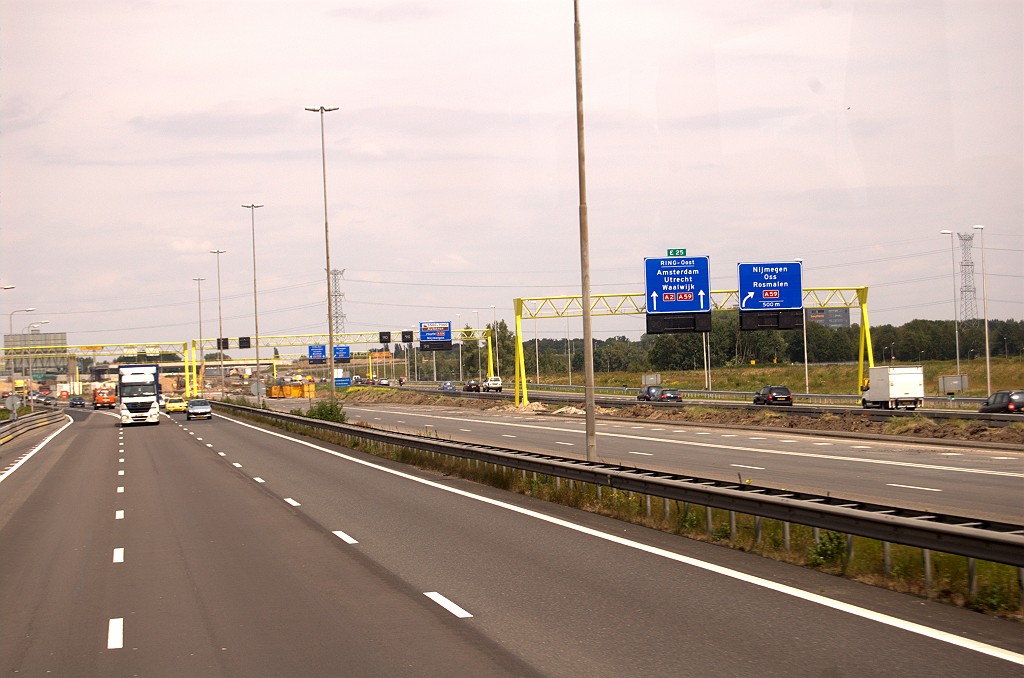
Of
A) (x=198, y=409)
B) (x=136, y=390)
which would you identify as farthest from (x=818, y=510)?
(x=198, y=409)

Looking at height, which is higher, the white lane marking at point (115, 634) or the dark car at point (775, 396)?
the white lane marking at point (115, 634)

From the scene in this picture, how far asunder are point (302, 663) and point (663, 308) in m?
44.7

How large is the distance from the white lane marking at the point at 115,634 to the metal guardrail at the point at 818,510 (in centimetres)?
774

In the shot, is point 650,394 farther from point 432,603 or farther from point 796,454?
point 432,603

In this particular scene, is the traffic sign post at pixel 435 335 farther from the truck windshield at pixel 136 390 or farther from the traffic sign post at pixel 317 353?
the truck windshield at pixel 136 390

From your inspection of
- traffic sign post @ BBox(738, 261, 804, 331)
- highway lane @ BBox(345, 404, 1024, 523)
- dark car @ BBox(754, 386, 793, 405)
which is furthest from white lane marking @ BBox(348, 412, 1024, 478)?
dark car @ BBox(754, 386, 793, 405)

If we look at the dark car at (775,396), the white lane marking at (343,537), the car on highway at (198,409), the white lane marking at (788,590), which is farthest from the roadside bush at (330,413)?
the white lane marking at (343,537)

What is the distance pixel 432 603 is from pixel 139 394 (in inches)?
Answer: 2364

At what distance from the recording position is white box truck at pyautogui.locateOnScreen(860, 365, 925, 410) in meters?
56.4

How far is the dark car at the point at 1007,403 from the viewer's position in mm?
44500

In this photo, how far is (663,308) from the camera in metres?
52.0

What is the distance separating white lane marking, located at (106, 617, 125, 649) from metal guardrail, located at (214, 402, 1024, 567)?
774 centimetres

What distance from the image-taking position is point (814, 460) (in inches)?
1241

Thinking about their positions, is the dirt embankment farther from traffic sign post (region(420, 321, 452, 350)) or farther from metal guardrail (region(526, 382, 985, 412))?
traffic sign post (region(420, 321, 452, 350))
